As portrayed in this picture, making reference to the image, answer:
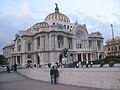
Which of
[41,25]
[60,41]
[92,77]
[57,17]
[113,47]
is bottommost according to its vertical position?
[92,77]

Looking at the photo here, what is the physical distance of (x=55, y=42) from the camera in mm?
76750

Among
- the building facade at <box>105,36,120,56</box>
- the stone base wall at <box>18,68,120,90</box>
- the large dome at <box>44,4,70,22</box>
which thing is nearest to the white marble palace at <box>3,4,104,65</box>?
the large dome at <box>44,4,70,22</box>

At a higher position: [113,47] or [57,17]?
[57,17]

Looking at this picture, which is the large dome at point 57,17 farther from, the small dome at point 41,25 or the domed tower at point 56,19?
the small dome at point 41,25

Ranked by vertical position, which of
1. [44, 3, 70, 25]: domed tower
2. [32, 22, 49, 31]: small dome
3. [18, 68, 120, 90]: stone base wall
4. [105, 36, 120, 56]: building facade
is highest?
[44, 3, 70, 25]: domed tower

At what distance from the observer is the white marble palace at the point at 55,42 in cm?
7694

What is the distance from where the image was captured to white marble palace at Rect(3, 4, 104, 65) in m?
76.9

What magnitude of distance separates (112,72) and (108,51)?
88006mm

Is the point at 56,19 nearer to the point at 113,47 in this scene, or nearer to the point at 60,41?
the point at 60,41

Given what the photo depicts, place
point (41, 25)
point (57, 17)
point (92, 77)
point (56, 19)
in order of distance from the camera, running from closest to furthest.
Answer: point (92, 77) < point (41, 25) < point (56, 19) < point (57, 17)

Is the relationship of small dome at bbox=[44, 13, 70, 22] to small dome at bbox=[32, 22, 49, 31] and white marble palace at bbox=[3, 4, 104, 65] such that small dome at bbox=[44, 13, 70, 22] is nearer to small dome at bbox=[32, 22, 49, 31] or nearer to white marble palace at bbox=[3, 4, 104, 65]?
white marble palace at bbox=[3, 4, 104, 65]

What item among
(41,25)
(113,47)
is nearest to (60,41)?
(41,25)

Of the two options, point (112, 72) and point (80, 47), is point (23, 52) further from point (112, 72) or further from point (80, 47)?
point (112, 72)

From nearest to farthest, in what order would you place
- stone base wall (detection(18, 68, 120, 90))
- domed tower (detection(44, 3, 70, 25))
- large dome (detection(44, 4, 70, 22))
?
stone base wall (detection(18, 68, 120, 90))
domed tower (detection(44, 3, 70, 25))
large dome (detection(44, 4, 70, 22))
